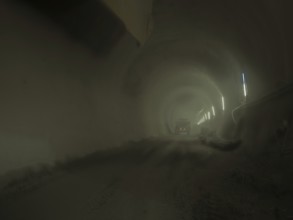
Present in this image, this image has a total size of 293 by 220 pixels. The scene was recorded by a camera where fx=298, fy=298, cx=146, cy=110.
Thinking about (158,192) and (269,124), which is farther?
(269,124)

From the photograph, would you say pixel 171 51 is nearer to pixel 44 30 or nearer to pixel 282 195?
pixel 44 30

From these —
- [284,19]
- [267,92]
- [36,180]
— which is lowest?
[36,180]

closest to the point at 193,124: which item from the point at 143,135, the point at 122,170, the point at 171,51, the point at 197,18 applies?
the point at 143,135

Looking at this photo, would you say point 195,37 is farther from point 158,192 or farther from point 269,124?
point 158,192

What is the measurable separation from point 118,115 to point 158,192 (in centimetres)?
646

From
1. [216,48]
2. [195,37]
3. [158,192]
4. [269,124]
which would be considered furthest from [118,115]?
[158,192]

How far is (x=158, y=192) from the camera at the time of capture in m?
4.26

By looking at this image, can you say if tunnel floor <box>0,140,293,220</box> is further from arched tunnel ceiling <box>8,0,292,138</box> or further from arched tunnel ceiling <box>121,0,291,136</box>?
arched tunnel ceiling <box>121,0,291,136</box>

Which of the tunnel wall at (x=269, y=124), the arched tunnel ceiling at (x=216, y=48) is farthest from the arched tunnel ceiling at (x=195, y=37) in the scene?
the tunnel wall at (x=269, y=124)

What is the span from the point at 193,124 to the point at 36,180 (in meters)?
30.5

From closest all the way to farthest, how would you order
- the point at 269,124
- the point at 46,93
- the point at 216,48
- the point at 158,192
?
the point at 158,192 < the point at 46,93 < the point at 269,124 < the point at 216,48

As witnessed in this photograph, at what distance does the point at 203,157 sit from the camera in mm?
7090

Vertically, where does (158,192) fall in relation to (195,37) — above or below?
below

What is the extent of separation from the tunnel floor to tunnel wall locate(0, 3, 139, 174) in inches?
23.1
